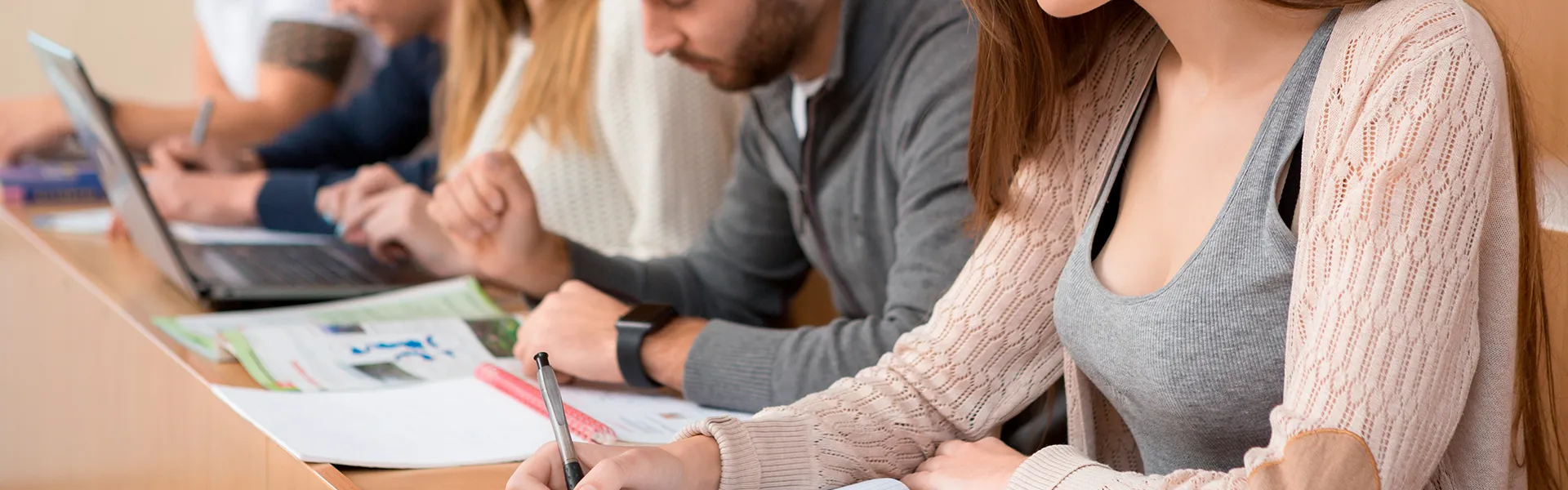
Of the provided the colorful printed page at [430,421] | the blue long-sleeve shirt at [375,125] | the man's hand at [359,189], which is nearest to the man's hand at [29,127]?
the blue long-sleeve shirt at [375,125]

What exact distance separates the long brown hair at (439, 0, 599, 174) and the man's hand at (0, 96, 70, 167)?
76 centimetres

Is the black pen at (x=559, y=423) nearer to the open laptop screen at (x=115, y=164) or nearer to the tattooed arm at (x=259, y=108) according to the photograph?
the open laptop screen at (x=115, y=164)

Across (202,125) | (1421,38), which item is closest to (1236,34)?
(1421,38)

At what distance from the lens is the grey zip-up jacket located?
39.9 inches

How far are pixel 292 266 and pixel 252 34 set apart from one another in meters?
1.04

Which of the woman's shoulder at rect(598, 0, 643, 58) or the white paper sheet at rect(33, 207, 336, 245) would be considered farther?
the white paper sheet at rect(33, 207, 336, 245)

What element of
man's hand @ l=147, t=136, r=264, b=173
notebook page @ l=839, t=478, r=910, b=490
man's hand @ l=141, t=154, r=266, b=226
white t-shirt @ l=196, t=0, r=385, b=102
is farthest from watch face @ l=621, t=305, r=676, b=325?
white t-shirt @ l=196, t=0, r=385, b=102

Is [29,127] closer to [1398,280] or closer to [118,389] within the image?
[118,389]

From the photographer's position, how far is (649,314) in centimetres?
110

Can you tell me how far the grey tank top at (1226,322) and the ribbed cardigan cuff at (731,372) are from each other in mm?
299

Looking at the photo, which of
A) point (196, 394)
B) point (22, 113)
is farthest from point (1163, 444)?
point (22, 113)

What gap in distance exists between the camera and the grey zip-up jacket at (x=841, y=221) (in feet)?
3.33

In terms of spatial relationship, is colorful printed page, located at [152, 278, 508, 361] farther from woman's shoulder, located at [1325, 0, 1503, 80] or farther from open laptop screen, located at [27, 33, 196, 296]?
woman's shoulder, located at [1325, 0, 1503, 80]

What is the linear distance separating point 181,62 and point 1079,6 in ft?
9.66
